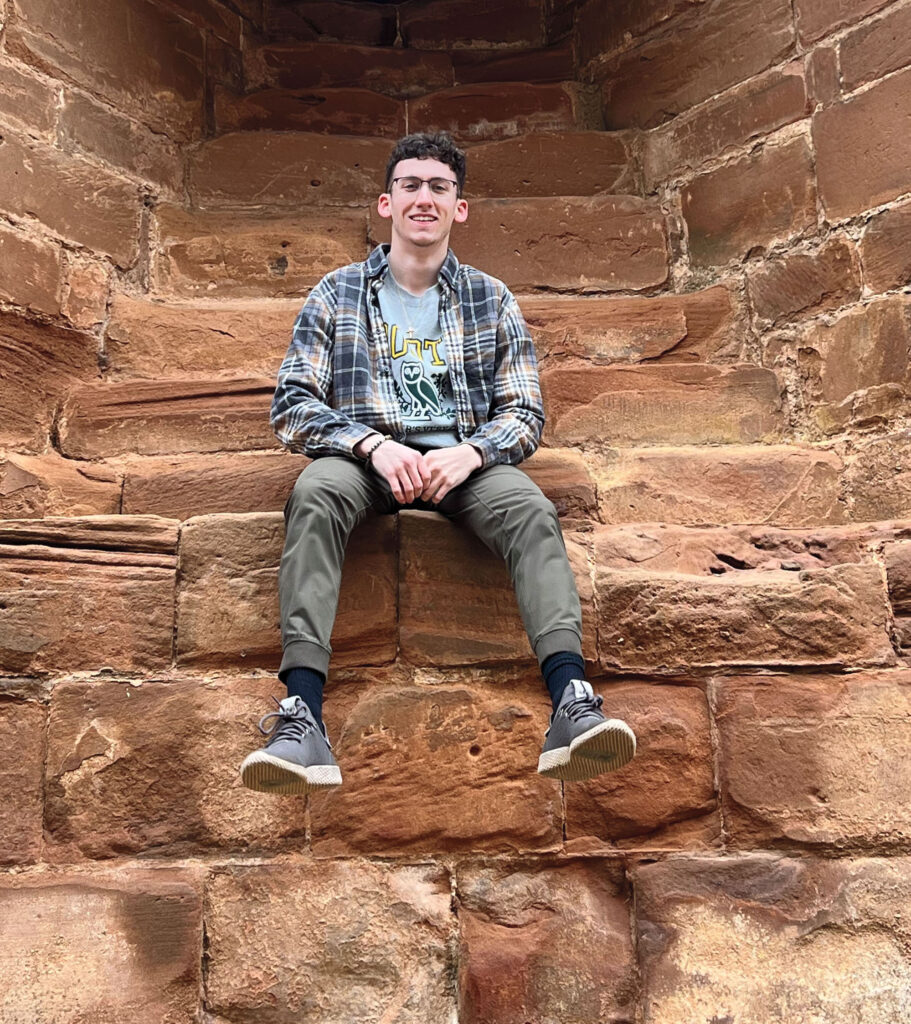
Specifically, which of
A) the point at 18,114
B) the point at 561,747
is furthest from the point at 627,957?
the point at 18,114

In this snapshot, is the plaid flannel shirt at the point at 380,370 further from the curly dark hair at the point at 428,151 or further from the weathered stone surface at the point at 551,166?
the weathered stone surface at the point at 551,166

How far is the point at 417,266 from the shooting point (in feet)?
12.1

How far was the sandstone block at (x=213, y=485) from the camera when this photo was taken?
148 inches

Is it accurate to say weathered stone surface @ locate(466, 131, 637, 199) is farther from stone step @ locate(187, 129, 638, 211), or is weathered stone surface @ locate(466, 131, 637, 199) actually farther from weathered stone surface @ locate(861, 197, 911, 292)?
weathered stone surface @ locate(861, 197, 911, 292)

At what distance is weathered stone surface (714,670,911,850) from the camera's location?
10.1 feet

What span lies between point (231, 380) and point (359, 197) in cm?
118

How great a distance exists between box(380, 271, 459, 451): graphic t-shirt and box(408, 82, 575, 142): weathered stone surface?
1.78 meters

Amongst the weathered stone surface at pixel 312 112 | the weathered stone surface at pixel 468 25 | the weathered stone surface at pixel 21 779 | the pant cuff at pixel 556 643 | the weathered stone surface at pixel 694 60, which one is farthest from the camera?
the weathered stone surface at pixel 468 25

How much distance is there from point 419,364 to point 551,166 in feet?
6.24

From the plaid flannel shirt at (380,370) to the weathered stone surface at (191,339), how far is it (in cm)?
96

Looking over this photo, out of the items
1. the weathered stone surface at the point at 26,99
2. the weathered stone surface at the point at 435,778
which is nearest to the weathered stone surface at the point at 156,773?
the weathered stone surface at the point at 435,778

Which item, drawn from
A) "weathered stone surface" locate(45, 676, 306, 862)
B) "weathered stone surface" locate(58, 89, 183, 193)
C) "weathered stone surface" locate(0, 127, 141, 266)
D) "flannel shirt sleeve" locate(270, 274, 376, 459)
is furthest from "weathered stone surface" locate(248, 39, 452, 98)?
"weathered stone surface" locate(45, 676, 306, 862)

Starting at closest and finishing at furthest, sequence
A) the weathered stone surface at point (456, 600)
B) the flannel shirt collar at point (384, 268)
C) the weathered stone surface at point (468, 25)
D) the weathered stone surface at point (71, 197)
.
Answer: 1. the weathered stone surface at point (456, 600)
2. the flannel shirt collar at point (384, 268)
3. the weathered stone surface at point (71, 197)
4. the weathered stone surface at point (468, 25)

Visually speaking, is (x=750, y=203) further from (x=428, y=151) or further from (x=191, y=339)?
(x=191, y=339)
